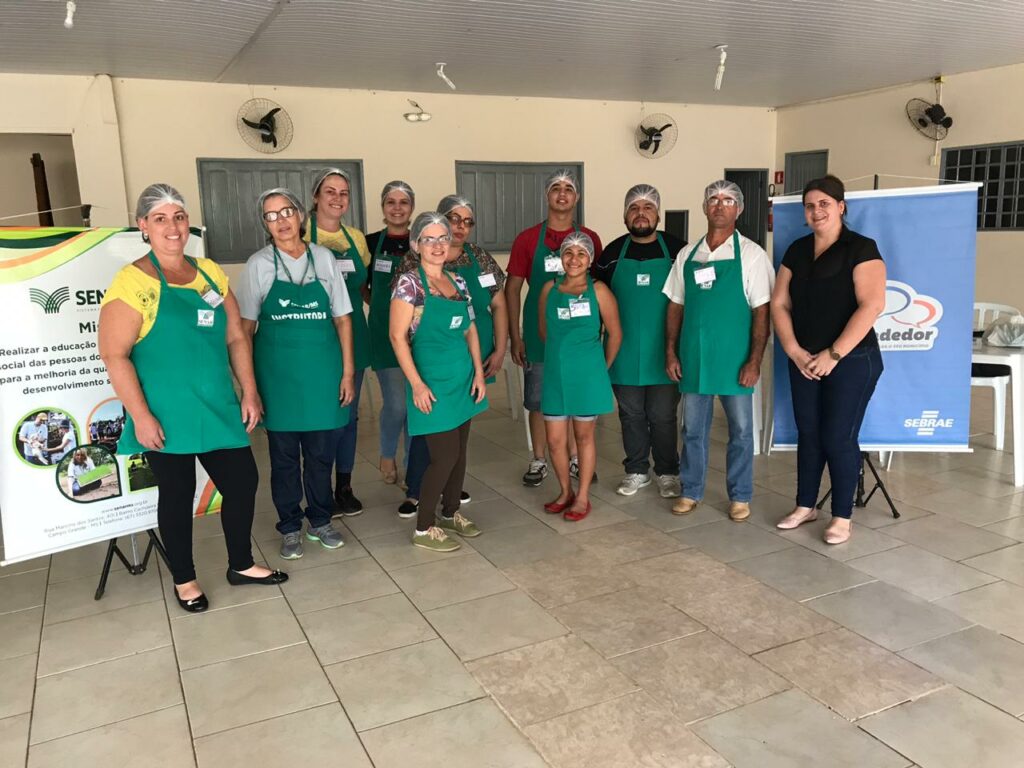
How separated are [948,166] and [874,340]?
209 inches

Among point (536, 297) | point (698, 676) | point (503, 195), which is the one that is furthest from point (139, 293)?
point (503, 195)

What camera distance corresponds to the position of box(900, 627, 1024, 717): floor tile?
2.07 metres

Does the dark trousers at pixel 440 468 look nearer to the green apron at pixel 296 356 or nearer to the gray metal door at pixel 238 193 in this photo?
the green apron at pixel 296 356

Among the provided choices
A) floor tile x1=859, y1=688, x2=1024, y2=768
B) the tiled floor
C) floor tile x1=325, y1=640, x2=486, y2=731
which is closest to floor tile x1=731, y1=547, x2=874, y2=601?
the tiled floor

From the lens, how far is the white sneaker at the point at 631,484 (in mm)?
3754

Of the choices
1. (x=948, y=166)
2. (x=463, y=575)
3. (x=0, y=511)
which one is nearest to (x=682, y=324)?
(x=463, y=575)

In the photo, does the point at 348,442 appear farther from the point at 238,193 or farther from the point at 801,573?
the point at 238,193

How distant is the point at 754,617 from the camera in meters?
2.53

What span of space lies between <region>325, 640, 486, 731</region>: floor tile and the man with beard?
166cm

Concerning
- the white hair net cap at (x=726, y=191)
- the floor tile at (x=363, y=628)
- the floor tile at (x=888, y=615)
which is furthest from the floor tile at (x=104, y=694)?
the white hair net cap at (x=726, y=191)

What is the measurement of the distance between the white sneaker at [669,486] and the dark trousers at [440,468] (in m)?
1.06

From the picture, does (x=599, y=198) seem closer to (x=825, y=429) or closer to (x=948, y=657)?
(x=825, y=429)

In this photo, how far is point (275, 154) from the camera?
22.2 ft

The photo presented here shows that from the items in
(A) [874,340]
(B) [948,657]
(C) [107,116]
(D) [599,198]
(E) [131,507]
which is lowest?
(B) [948,657]
